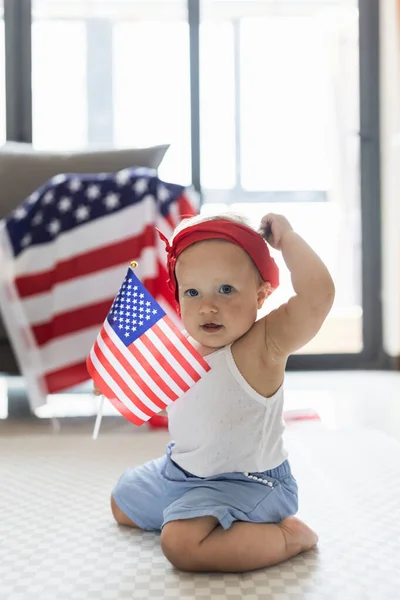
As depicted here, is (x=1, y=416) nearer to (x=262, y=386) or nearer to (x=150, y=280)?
(x=150, y=280)

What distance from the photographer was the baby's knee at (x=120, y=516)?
0.99m

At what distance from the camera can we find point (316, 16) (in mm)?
3189

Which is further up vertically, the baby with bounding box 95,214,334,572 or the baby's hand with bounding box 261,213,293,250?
the baby's hand with bounding box 261,213,293,250

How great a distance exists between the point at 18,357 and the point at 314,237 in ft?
6.33

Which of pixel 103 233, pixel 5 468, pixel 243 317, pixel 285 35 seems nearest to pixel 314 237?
pixel 285 35

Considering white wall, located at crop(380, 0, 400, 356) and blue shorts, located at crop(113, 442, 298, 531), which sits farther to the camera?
white wall, located at crop(380, 0, 400, 356)

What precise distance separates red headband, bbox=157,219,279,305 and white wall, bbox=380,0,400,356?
2.02 meters

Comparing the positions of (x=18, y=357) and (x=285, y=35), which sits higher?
(x=285, y=35)

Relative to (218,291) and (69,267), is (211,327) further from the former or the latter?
(69,267)

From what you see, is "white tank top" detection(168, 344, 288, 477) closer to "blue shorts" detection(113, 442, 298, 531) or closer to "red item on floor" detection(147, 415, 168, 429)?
"blue shorts" detection(113, 442, 298, 531)

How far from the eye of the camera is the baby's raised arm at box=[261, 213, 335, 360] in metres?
0.87

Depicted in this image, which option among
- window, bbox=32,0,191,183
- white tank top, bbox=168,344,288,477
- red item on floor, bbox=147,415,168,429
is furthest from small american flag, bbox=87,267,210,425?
window, bbox=32,0,191,183

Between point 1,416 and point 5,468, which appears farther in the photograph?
point 1,416

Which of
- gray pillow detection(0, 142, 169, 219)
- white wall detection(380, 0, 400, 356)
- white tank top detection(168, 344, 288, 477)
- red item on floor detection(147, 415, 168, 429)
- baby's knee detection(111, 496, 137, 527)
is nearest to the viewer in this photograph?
white tank top detection(168, 344, 288, 477)
